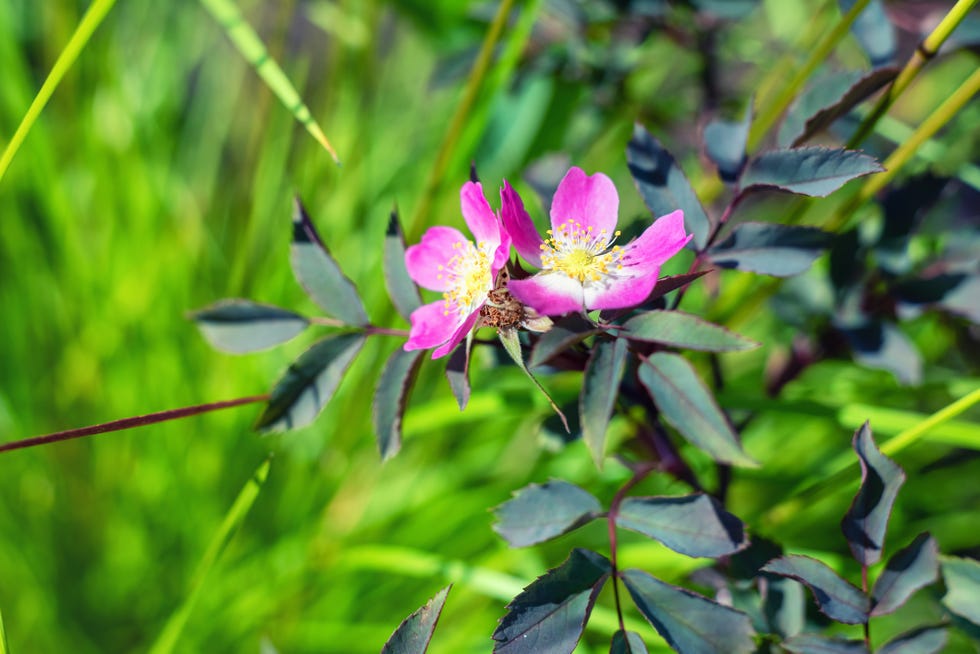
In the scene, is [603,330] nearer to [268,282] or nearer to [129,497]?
[268,282]

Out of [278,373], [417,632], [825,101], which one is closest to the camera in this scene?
[417,632]

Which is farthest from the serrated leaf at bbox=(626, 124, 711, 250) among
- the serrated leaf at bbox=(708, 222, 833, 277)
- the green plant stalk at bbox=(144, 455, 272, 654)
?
the green plant stalk at bbox=(144, 455, 272, 654)

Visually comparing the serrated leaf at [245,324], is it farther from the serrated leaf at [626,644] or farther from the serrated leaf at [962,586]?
the serrated leaf at [962,586]

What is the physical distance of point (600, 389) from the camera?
0.30 meters

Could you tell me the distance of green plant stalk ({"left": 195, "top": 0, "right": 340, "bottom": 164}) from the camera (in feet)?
1.38

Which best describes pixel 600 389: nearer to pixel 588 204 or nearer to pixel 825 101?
pixel 588 204

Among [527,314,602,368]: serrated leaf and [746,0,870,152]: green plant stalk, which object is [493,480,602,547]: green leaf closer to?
[527,314,602,368]: serrated leaf

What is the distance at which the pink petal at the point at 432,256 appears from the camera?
0.38 m

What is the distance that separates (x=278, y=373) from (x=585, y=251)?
376mm

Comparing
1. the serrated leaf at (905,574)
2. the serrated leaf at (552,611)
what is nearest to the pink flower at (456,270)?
the serrated leaf at (552,611)

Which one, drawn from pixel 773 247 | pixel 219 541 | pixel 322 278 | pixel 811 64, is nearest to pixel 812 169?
pixel 773 247

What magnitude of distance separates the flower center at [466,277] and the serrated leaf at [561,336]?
1.8 inches

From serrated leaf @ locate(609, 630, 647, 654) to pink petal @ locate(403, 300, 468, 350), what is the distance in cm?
14

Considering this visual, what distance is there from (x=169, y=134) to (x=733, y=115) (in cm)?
66
